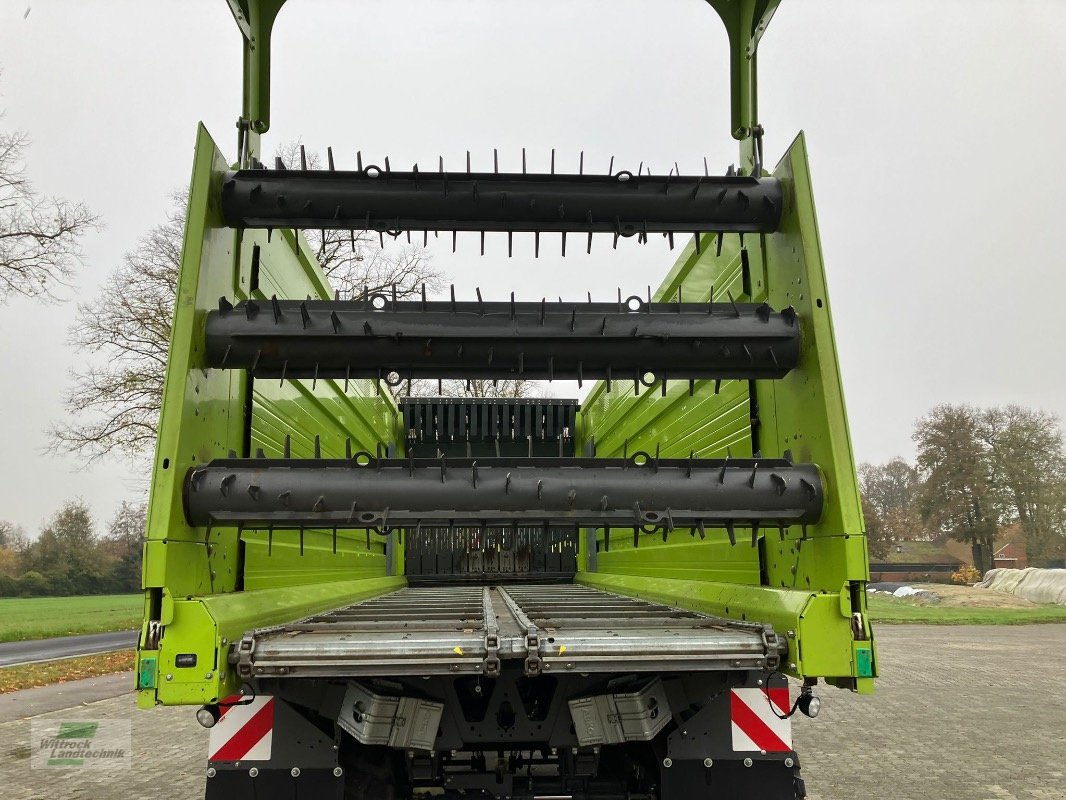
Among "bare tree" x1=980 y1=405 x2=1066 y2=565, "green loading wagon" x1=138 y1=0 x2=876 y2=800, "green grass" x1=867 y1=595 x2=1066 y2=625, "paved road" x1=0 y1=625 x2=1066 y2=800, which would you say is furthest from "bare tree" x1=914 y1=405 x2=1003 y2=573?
"green loading wagon" x1=138 y1=0 x2=876 y2=800

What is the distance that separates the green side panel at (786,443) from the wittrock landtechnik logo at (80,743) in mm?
5485

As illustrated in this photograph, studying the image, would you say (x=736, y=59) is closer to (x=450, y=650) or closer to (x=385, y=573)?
(x=450, y=650)

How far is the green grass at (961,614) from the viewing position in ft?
70.2

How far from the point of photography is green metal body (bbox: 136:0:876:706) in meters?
2.43

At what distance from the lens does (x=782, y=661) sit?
8.38 ft

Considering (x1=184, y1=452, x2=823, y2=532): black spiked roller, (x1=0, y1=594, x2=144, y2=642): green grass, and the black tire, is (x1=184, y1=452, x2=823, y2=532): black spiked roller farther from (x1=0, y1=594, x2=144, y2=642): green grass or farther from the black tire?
(x1=0, y1=594, x2=144, y2=642): green grass

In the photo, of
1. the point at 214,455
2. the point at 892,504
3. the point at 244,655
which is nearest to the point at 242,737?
the point at 244,655

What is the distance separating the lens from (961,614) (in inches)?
933

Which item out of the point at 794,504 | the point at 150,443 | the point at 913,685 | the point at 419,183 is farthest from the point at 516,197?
the point at 150,443

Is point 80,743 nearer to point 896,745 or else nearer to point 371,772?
point 371,772

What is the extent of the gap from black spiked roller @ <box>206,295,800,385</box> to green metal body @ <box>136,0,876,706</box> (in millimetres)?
144

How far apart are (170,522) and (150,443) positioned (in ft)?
52.0

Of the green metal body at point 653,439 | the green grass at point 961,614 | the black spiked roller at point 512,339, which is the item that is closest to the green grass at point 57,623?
the green metal body at point 653,439

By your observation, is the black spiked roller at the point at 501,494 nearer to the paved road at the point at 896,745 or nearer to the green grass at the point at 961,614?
the paved road at the point at 896,745
